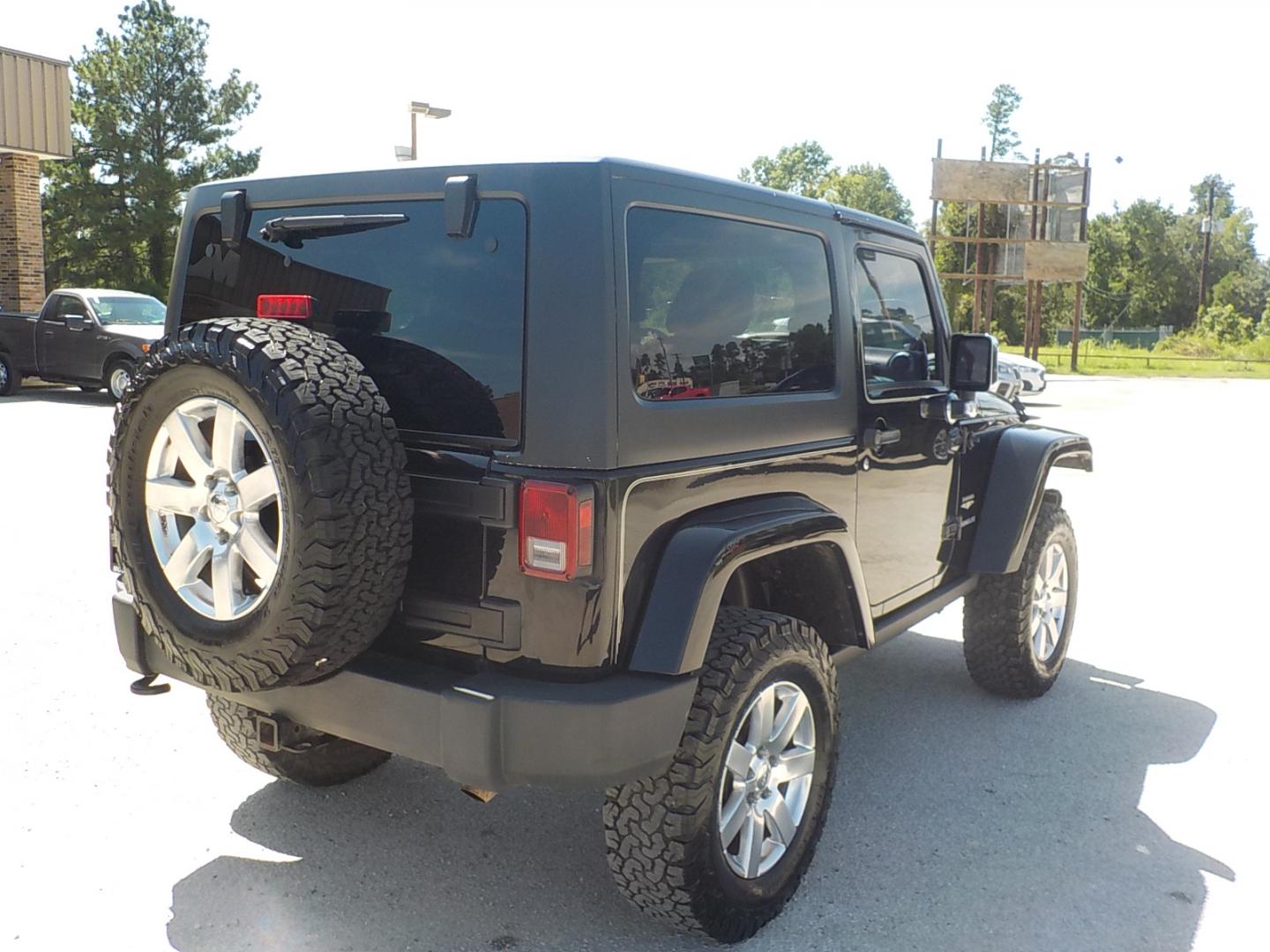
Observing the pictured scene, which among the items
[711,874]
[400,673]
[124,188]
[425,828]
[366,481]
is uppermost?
[124,188]

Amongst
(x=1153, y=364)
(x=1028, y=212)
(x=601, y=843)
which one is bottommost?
(x=601, y=843)

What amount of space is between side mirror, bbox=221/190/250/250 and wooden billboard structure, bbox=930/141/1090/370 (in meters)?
30.7

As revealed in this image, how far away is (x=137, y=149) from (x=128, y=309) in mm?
26729

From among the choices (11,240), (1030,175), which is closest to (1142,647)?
(11,240)

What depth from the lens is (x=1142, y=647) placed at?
18.9 feet

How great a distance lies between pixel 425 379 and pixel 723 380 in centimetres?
82

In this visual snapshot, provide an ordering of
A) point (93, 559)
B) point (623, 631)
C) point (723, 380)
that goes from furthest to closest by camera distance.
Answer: point (93, 559), point (723, 380), point (623, 631)

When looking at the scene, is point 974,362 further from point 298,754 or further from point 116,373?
point 116,373

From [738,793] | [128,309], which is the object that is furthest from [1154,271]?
[738,793]

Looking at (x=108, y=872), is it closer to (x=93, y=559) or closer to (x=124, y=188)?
(x=93, y=559)

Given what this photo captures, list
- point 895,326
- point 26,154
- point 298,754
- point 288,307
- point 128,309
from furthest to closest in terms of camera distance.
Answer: point 26,154 < point 128,309 < point 895,326 < point 298,754 < point 288,307

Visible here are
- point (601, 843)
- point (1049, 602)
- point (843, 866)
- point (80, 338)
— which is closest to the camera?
point (843, 866)

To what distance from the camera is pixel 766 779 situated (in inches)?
121

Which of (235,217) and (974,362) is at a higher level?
(235,217)
